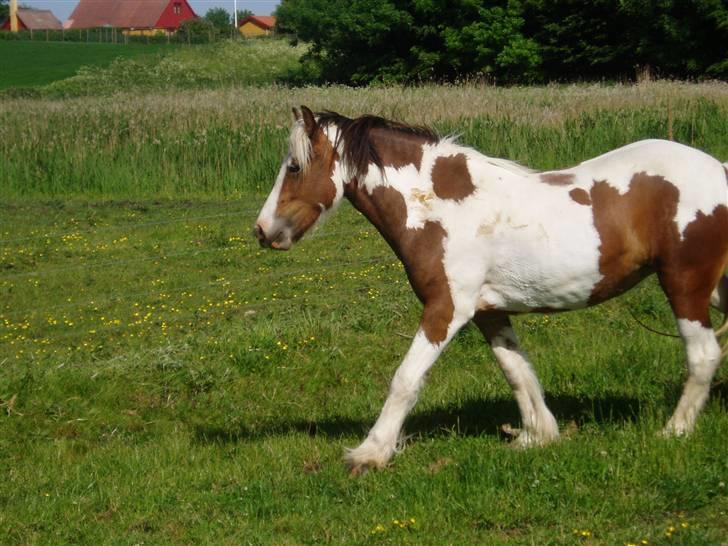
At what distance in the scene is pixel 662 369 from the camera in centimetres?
751

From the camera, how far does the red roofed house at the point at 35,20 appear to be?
126250mm

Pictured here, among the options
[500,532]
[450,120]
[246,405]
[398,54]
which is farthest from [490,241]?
[398,54]

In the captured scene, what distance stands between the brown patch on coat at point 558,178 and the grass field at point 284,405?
1.46 meters

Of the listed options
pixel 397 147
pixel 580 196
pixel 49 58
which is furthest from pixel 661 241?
pixel 49 58

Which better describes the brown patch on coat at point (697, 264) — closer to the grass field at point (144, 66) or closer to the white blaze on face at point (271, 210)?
the white blaze on face at point (271, 210)

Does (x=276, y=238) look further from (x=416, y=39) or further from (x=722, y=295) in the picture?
(x=416, y=39)

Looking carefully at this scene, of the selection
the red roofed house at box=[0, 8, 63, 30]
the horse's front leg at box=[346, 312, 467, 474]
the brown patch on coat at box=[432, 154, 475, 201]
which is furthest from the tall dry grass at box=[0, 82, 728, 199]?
the red roofed house at box=[0, 8, 63, 30]

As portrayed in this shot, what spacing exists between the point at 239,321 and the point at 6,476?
12.3ft

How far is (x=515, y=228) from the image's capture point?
19.1 feet

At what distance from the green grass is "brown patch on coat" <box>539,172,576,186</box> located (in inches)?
2065

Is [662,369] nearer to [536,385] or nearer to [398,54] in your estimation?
[536,385]

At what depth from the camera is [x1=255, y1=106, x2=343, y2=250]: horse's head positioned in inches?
243

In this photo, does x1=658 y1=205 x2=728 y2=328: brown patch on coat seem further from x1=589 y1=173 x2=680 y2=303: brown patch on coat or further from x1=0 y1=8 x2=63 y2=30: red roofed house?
x1=0 y1=8 x2=63 y2=30: red roofed house

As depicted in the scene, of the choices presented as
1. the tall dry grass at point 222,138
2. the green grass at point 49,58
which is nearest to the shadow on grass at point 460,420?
the tall dry grass at point 222,138
